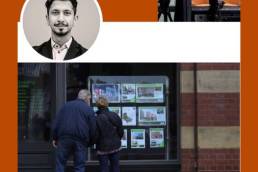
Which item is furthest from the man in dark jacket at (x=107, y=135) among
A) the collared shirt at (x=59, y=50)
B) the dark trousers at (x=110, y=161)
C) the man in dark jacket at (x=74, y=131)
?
the collared shirt at (x=59, y=50)

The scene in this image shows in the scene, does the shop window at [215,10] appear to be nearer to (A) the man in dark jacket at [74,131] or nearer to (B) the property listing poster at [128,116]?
(A) the man in dark jacket at [74,131]

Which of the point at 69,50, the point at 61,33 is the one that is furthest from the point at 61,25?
the point at 69,50

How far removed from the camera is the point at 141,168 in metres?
10.9

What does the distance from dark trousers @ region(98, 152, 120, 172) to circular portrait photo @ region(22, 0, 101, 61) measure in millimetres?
3122

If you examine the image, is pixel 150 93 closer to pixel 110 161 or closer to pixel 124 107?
pixel 124 107

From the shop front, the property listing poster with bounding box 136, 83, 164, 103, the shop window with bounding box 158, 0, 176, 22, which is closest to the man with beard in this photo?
the shop window with bounding box 158, 0, 176, 22

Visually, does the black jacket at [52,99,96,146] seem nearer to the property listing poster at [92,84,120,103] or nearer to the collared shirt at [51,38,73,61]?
the property listing poster at [92,84,120,103]

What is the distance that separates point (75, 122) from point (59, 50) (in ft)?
7.82

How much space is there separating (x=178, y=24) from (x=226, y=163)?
13.8 feet

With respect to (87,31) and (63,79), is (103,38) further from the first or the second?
(63,79)

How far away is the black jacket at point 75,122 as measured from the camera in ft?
30.7

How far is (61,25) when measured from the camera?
702cm

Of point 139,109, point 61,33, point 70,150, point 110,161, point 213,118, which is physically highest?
point 61,33

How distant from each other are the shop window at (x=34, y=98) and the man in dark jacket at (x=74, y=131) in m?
1.45
